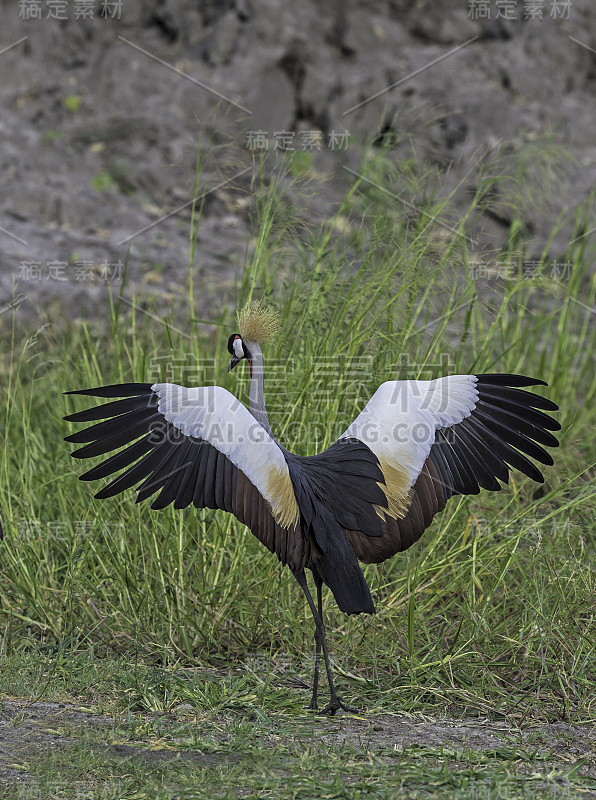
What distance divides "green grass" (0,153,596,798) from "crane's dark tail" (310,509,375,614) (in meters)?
0.44

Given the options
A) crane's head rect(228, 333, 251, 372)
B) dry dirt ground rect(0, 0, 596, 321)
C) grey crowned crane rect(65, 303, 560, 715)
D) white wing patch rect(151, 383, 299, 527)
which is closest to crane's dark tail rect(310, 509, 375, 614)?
grey crowned crane rect(65, 303, 560, 715)

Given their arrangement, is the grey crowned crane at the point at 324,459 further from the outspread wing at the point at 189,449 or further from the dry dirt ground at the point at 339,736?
the dry dirt ground at the point at 339,736

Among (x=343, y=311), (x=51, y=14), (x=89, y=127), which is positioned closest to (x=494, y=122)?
(x=89, y=127)

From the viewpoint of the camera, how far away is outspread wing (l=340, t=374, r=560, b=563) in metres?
3.10

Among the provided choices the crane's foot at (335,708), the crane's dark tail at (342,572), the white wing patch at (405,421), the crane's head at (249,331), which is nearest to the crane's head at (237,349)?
the crane's head at (249,331)

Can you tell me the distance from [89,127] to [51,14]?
42.9 inches

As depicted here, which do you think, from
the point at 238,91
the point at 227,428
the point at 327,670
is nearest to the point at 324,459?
the point at 227,428

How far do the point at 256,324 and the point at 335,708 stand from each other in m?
1.32

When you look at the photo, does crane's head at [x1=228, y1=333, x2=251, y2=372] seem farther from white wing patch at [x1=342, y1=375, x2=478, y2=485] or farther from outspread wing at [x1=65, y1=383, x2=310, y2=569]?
white wing patch at [x1=342, y1=375, x2=478, y2=485]

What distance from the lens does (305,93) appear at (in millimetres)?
8242

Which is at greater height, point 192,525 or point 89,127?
point 89,127

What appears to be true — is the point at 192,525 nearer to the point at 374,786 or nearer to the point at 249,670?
the point at 249,670

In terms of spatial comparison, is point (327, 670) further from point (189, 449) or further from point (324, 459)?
point (189, 449)

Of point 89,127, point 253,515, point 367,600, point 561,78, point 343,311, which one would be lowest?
point 367,600
